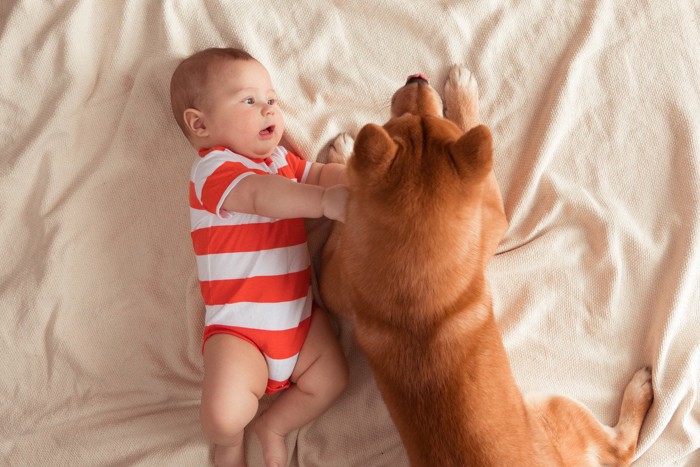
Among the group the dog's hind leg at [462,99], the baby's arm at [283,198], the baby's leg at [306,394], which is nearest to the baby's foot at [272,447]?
the baby's leg at [306,394]

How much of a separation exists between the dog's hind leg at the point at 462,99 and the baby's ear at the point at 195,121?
86cm

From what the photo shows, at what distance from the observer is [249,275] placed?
2092 millimetres

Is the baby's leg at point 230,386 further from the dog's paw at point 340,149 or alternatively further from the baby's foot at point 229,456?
the dog's paw at point 340,149

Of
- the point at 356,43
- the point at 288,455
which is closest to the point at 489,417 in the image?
the point at 288,455

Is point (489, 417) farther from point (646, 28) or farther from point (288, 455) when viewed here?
point (646, 28)

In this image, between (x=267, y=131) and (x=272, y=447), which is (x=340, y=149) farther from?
(x=272, y=447)

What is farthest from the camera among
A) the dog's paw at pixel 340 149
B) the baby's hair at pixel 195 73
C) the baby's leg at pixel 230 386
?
the dog's paw at pixel 340 149

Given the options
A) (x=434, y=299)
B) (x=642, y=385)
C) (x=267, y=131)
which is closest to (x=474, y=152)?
(x=434, y=299)

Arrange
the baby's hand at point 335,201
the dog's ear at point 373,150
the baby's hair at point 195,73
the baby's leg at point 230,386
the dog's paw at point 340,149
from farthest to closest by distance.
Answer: the dog's paw at point 340,149 < the baby's hair at point 195,73 < the baby's leg at point 230,386 < the baby's hand at point 335,201 < the dog's ear at point 373,150

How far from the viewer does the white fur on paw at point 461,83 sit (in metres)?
2.22

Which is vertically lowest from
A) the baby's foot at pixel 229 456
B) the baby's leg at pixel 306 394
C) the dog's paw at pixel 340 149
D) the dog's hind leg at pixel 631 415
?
the baby's foot at pixel 229 456

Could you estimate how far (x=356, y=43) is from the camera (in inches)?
92.1

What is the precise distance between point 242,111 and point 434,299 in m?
0.93

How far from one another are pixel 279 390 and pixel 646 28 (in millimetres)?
1862
